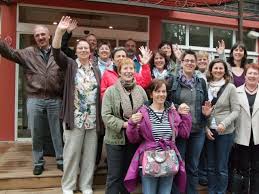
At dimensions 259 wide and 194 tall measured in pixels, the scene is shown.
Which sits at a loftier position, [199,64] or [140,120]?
[199,64]

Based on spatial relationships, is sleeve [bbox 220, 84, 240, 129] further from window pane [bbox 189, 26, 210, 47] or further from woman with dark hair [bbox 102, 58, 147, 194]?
window pane [bbox 189, 26, 210, 47]

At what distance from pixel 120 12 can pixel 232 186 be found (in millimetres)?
4803

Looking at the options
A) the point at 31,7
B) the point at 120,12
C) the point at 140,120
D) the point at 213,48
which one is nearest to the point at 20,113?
the point at 31,7

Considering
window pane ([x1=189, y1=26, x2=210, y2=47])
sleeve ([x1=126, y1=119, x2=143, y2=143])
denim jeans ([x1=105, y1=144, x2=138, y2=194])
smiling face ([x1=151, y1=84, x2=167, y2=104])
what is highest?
window pane ([x1=189, y1=26, x2=210, y2=47])

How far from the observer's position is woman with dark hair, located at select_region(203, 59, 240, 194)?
15.9ft

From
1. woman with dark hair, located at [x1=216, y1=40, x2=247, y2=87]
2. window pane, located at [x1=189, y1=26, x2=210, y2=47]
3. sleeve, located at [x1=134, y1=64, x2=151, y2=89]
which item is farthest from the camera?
window pane, located at [x1=189, y1=26, x2=210, y2=47]

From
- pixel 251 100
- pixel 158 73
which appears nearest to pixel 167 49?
pixel 158 73

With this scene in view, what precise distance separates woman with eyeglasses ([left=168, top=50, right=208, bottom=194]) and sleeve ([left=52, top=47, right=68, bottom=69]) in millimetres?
1309

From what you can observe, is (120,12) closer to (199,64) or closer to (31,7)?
(31,7)

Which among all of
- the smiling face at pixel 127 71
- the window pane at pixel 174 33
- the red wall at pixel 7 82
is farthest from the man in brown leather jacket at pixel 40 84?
the window pane at pixel 174 33

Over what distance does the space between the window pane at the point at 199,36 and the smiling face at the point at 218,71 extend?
4850mm

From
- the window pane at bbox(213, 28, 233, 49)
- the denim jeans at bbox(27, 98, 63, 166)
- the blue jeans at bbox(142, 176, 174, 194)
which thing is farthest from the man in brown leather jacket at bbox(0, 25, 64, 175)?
the window pane at bbox(213, 28, 233, 49)

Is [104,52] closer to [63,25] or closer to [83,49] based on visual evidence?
[83,49]

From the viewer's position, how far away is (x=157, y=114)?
13.8 ft
